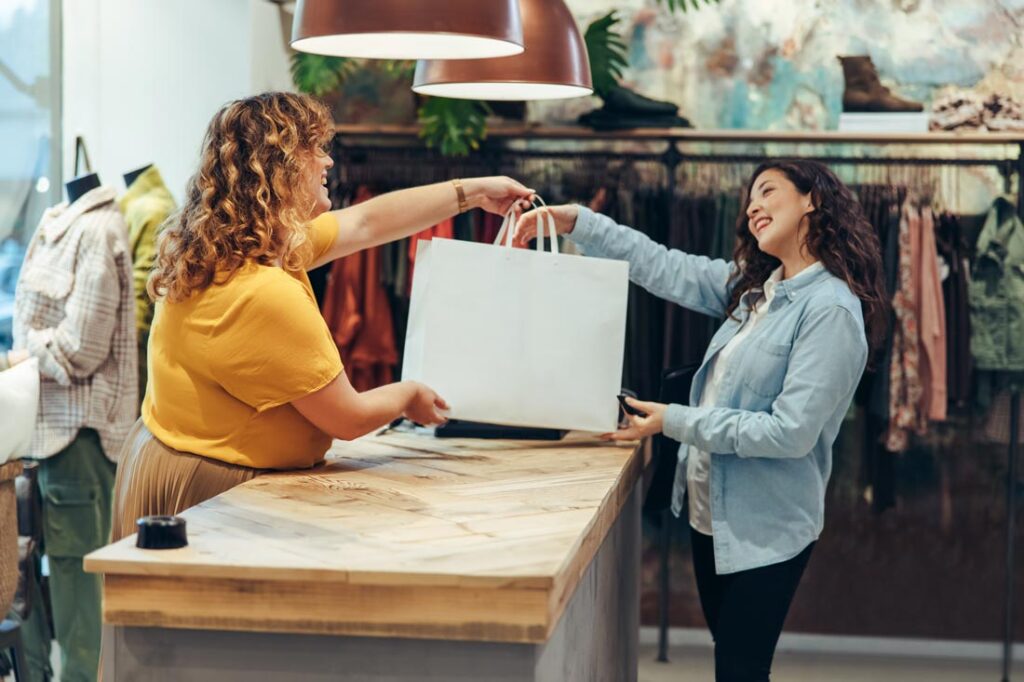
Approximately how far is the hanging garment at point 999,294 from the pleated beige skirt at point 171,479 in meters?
3.17

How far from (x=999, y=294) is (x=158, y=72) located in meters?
3.37

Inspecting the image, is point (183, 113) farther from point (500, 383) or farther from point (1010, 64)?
point (1010, 64)

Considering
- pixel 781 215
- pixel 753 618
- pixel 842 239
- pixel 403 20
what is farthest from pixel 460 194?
pixel 753 618

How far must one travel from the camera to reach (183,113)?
4.88 metres

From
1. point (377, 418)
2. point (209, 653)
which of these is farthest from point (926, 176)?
point (209, 653)

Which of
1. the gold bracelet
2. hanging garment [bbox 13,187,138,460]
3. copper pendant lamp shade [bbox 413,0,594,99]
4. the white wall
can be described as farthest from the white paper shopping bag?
the white wall

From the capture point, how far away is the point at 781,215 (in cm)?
289

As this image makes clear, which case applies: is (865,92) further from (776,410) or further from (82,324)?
(82,324)

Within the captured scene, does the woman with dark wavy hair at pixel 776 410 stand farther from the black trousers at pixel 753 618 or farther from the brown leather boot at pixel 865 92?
the brown leather boot at pixel 865 92

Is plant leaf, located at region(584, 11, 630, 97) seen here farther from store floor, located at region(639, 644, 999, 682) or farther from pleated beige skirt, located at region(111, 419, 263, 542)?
pleated beige skirt, located at region(111, 419, 263, 542)

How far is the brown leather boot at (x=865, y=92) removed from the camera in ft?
15.7

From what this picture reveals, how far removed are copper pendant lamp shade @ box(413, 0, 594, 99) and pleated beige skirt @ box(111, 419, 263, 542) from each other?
1048 mm

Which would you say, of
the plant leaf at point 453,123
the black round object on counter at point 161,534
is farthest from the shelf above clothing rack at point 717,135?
the black round object on counter at point 161,534

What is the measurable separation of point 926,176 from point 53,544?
11.6 ft
